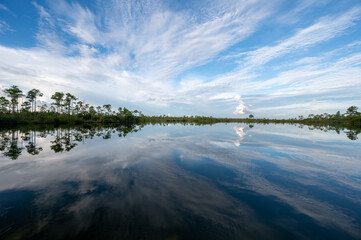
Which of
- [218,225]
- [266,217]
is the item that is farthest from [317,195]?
[218,225]

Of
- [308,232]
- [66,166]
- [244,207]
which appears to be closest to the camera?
[308,232]

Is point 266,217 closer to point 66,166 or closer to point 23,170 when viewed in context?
point 66,166

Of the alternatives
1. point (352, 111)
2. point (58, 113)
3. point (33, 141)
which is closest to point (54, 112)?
point (58, 113)

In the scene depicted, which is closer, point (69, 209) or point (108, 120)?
point (69, 209)

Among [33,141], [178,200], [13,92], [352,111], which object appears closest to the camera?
[178,200]

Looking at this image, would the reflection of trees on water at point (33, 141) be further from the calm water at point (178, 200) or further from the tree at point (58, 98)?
the tree at point (58, 98)

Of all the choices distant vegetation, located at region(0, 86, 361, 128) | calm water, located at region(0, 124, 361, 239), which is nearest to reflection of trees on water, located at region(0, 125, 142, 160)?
calm water, located at region(0, 124, 361, 239)

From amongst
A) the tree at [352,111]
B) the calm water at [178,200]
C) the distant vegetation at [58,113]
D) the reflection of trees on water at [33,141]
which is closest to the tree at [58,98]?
the distant vegetation at [58,113]

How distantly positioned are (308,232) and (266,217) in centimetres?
86

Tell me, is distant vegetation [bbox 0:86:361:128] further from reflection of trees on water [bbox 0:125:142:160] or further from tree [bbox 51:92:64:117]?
reflection of trees on water [bbox 0:125:142:160]

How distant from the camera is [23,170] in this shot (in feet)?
24.2

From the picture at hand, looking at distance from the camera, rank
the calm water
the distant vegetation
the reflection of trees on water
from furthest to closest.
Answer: the distant vegetation → the reflection of trees on water → the calm water

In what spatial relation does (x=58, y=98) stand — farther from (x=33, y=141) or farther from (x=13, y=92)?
(x=33, y=141)

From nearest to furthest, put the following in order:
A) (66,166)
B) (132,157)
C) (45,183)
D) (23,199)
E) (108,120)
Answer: (23,199), (45,183), (66,166), (132,157), (108,120)
